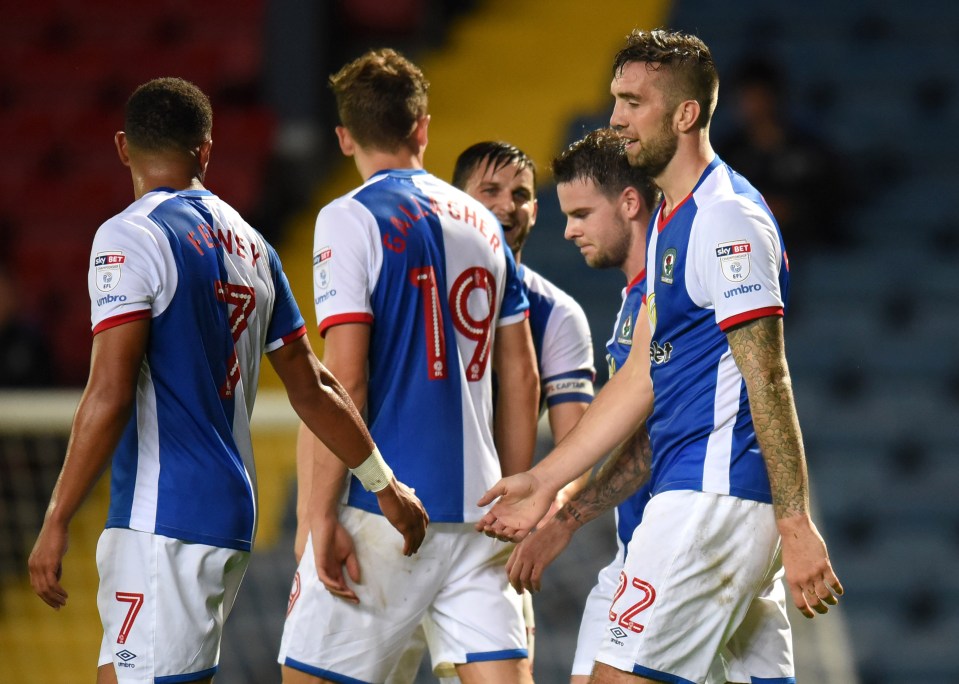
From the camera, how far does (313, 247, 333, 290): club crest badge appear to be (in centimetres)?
390

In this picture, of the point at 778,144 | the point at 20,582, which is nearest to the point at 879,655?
the point at 778,144

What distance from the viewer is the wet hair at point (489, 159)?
176 inches

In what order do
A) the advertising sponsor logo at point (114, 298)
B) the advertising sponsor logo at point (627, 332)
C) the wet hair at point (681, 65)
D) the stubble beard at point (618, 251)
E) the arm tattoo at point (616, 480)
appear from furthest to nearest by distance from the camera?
the stubble beard at point (618, 251), the advertising sponsor logo at point (627, 332), the arm tattoo at point (616, 480), the wet hair at point (681, 65), the advertising sponsor logo at point (114, 298)

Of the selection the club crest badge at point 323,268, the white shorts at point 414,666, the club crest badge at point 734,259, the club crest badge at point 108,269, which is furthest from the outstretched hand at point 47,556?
the club crest badge at point 734,259

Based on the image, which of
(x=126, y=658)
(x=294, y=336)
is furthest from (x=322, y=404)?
(x=126, y=658)

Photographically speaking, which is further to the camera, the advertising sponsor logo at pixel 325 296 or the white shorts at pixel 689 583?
the advertising sponsor logo at pixel 325 296

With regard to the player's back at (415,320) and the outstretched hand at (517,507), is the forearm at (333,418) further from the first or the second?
the outstretched hand at (517,507)

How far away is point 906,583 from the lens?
7426 millimetres

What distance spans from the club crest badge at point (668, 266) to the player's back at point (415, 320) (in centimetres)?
78

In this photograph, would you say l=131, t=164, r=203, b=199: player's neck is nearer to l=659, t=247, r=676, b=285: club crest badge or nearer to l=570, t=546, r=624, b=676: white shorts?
l=659, t=247, r=676, b=285: club crest badge

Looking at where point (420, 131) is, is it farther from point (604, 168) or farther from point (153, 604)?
point (153, 604)

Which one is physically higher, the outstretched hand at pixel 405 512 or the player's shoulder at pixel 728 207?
the player's shoulder at pixel 728 207

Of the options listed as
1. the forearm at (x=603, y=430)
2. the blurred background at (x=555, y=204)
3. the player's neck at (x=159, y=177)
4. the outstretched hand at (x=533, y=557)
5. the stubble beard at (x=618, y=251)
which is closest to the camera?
the player's neck at (x=159, y=177)

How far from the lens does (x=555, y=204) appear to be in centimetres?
932
